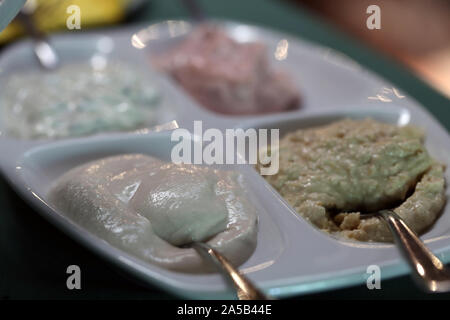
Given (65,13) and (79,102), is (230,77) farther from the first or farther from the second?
(65,13)

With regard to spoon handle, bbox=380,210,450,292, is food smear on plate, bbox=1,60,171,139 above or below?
above

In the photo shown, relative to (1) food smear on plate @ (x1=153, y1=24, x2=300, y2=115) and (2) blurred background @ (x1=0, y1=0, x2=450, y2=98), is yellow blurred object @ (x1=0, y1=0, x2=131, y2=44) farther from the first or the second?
(1) food smear on plate @ (x1=153, y1=24, x2=300, y2=115)

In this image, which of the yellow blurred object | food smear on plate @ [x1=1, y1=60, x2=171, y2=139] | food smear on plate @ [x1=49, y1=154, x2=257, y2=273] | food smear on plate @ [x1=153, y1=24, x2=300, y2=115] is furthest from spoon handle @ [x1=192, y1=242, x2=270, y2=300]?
the yellow blurred object

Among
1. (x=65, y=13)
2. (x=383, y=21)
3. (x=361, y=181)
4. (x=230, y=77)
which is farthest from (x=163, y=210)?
(x=383, y=21)

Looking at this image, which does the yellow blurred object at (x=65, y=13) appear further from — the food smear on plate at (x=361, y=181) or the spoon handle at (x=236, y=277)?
the spoon handle at (x=236, y=277)

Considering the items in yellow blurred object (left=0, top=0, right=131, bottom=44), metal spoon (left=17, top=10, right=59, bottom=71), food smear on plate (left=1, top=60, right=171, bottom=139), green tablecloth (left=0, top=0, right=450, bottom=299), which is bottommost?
green tablecloth (left=0, top=0, right=450, bottom=299)
